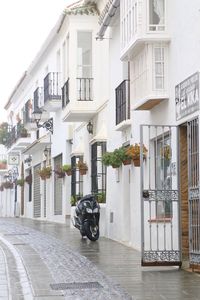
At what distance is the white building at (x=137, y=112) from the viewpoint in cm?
1181

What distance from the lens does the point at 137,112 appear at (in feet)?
51.3

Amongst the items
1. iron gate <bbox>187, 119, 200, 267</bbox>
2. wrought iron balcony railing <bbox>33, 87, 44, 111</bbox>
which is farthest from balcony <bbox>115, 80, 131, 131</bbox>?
wrought iron balcony railing <bbox>33, 87, 44, 111</bbox>

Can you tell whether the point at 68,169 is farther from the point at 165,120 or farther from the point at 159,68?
the point at 159,68

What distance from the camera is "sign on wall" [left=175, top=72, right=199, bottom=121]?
11219 mm

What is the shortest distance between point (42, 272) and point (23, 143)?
93.9 feet

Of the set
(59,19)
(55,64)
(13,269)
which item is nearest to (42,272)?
(13,269)

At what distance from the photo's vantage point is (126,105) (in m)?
16.9

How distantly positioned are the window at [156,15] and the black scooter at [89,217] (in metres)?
6.83

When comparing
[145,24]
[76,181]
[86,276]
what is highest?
[145,24]

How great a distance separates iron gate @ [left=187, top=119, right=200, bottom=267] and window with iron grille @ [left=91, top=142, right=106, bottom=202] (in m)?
9.32

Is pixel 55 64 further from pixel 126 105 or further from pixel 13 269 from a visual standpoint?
pixel 13 269

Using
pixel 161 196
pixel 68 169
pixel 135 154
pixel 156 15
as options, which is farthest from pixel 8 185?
pixel 161 196

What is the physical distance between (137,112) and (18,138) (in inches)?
991

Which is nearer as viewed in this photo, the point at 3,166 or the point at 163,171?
the point at 163,171
